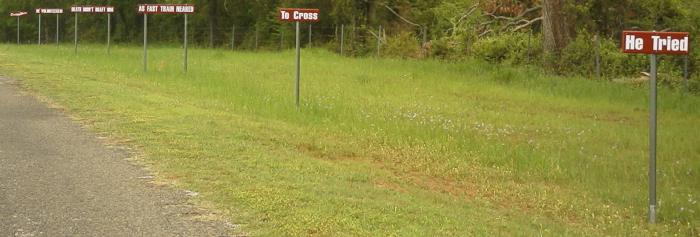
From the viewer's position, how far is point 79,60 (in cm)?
2962

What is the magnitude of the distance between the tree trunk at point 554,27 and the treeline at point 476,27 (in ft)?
0.09

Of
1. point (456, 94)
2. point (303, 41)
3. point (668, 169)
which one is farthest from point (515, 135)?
point (303, 41)

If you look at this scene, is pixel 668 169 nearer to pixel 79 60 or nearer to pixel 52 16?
pixel 79 60

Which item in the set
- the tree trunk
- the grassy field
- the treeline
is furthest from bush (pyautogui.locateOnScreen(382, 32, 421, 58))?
the grassy field

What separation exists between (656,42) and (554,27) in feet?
63.1

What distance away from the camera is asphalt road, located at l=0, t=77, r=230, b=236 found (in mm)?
6594

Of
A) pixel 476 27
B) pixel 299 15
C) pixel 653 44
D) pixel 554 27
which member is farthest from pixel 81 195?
pixel 476 27

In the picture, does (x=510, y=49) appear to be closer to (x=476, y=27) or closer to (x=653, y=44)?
(x=476, y=27)

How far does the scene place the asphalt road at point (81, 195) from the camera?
6.59 metres

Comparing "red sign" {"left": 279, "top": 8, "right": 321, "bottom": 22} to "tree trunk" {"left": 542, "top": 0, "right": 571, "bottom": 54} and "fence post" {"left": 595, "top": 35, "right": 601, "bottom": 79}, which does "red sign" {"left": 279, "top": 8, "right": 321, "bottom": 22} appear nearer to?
"fence post" {"left": 595, "top": 35, "right": 601, "bottom": 79}

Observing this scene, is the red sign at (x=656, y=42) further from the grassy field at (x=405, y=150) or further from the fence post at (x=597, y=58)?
the fence post at (x=597, y=58)

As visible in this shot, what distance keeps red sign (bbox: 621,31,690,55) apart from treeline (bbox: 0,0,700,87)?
52.2 feet

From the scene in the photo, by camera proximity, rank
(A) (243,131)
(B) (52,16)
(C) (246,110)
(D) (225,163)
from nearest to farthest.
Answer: (D) (225,163), (A) (243,131), (C) (246,110), (B) (52,16)

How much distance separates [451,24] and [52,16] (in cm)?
4306
